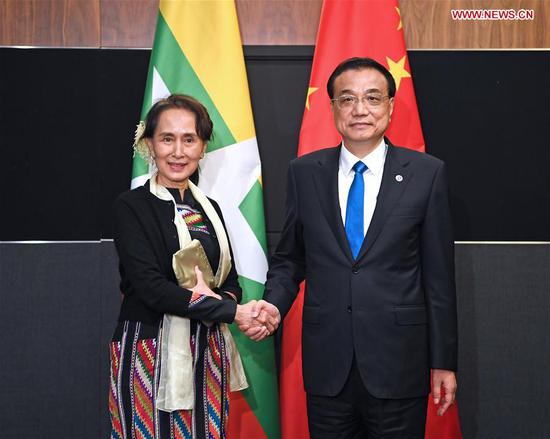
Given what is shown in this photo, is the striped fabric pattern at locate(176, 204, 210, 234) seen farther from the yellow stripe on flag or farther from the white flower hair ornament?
the yellow stripe on flag

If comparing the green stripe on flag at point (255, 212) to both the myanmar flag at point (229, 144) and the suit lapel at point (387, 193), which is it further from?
the suit lapel at point (387, 193)

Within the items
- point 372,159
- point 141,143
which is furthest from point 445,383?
point 141,143

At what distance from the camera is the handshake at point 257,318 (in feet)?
7.43

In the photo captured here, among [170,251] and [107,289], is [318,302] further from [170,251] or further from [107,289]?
[107,289]

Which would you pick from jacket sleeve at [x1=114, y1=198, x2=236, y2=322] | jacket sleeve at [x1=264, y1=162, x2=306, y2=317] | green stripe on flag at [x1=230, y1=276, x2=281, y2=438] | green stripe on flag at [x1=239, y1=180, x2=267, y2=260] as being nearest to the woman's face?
jacket sleeve at [x1=114, y1=198, x2=236, y2=322]

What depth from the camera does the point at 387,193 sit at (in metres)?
→ 2.08

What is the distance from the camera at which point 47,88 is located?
118 inches

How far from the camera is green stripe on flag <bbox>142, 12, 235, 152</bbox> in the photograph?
2.80 m

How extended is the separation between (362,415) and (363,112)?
90cm

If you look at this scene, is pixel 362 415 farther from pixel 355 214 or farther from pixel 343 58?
pixel 343 58

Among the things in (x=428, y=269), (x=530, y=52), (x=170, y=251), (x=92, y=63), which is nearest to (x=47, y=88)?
(x=92, y=63)

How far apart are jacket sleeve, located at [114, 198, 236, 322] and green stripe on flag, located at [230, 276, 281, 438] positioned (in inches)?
24.3

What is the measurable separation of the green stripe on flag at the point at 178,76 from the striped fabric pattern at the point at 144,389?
3.14 feet

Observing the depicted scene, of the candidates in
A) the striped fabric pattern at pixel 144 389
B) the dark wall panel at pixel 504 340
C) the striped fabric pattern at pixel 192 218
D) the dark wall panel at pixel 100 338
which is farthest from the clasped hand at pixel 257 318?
the dark wall panel at pixel 504 340
